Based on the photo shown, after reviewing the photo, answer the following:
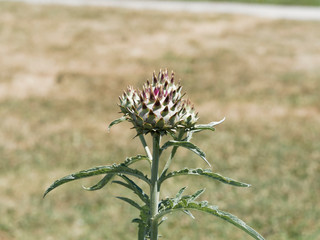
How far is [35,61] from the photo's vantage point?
8.41 metres

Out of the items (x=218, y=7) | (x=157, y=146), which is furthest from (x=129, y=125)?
(x=218, y=7)

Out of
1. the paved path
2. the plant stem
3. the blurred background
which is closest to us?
the plant stem

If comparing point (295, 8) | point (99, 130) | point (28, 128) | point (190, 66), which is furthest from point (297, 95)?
point (295, 8)

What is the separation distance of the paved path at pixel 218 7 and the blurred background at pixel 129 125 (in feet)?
2.11

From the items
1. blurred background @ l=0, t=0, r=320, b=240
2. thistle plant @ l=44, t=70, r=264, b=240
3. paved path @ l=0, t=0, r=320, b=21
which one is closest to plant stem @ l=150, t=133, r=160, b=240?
thistle plant @ l=44, t=70, r=264, b=240

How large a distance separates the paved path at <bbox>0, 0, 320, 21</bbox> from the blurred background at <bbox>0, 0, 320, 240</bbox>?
0.64m

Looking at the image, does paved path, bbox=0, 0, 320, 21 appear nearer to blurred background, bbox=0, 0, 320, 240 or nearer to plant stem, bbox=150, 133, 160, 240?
blurred background, bbox=0, 0, 320, 240

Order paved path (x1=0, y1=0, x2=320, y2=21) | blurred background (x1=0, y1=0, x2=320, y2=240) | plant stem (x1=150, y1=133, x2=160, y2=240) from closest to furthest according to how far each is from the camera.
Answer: plant stem (x1=150, y1=133, x2=160, y2=240) → blurred background (x1=0, y1=0, x2=320, y2=240) → paved path (x1=0, y1=0, x2=320, y2=21)

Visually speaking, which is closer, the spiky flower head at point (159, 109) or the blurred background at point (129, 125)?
the spiky flower head at point (159, 109)

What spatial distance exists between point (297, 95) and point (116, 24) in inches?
198

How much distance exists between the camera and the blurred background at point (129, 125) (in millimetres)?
4262

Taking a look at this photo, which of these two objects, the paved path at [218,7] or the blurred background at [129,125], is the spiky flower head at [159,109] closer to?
the blurred background at [129,125]

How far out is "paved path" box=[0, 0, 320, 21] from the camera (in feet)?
37.6

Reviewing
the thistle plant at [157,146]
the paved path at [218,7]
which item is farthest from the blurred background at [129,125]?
the thistle plant at [157,146]
